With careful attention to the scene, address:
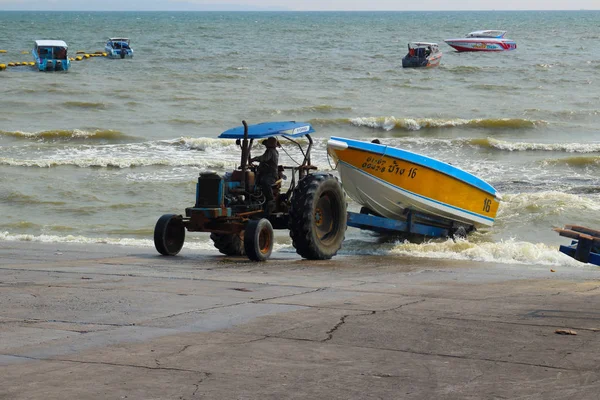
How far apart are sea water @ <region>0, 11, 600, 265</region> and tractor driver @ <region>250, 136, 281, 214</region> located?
2051 mm

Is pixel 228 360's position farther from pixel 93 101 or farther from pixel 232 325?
pixel 93 101

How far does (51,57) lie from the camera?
55031 millimetres

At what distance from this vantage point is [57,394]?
5.54 m

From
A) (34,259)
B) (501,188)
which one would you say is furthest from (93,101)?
(34,259)

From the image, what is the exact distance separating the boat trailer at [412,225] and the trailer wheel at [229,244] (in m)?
1.68

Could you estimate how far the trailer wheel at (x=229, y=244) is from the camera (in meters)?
13.1

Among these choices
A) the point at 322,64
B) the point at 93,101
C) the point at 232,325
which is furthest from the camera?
the point at 322,64

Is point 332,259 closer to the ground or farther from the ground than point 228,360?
closer to the ground

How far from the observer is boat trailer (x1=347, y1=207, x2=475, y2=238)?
13.8 m

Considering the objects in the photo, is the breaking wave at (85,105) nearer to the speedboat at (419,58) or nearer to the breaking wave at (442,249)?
the breaking wave at (442,249)

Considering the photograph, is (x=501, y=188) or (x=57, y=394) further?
(x=501, y=188)

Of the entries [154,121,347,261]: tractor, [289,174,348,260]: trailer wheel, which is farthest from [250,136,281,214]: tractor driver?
[289,174,348,260]: trailer wheel

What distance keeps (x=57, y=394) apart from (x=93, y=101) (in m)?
35.1

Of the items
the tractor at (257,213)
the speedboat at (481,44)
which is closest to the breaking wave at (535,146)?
the tractor at (257,213)
